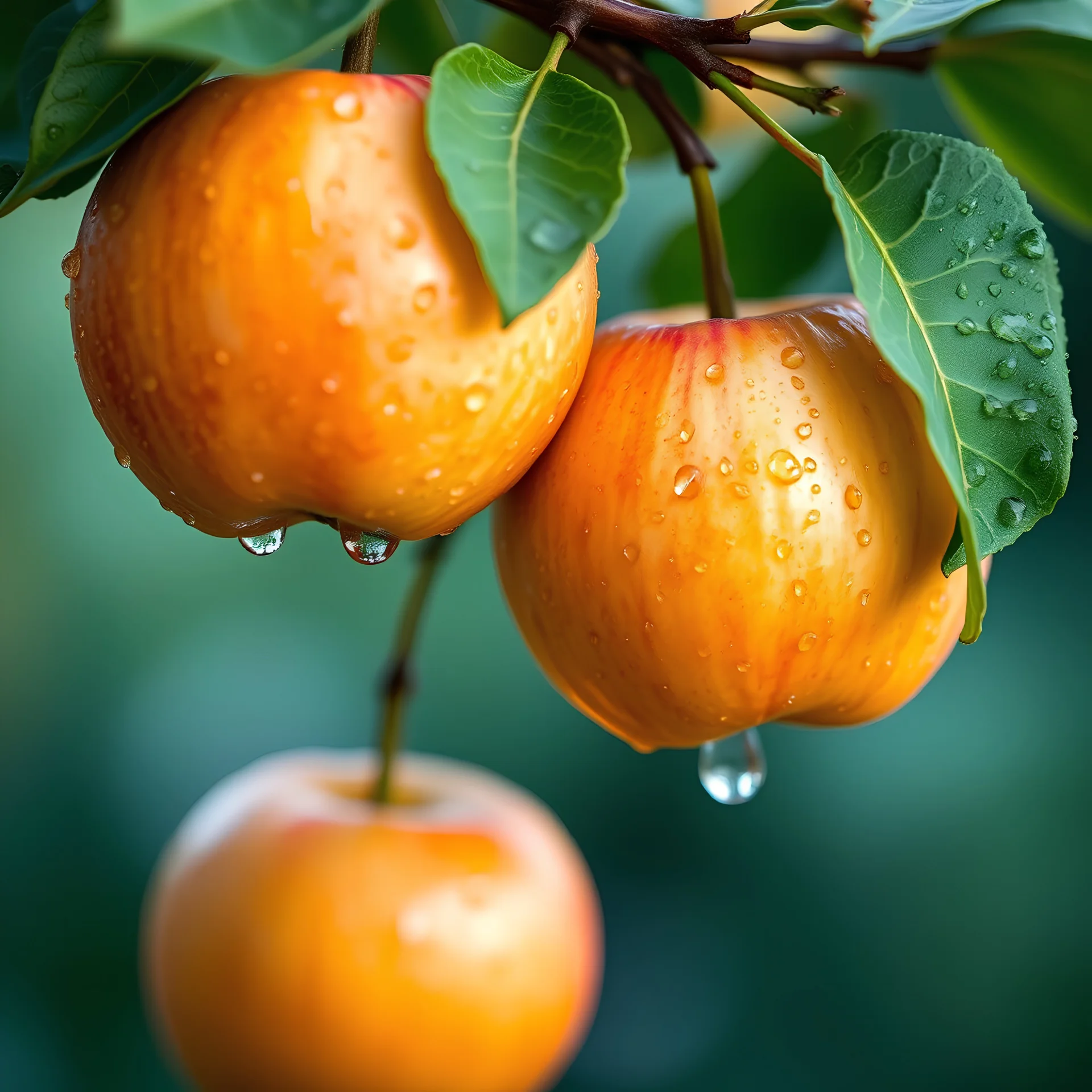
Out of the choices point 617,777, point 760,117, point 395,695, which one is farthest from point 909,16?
point 617,777

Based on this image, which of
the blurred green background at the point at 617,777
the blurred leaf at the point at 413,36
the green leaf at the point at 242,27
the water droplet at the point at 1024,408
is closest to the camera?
the green leaf at the point at 242,27

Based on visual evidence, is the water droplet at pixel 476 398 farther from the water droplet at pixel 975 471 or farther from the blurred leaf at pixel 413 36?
the blurred leaf at pixel 413 36

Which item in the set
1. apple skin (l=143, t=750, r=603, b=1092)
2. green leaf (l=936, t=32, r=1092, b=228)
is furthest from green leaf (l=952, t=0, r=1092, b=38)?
apple skin (l=143, t=750, r=603, b=1092)

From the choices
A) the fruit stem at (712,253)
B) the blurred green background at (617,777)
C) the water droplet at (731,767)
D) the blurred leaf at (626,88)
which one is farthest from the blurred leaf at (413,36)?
the blurred green background at (617,777)

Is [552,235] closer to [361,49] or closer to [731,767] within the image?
[361,49]

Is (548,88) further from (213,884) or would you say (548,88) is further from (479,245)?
(213,884)
